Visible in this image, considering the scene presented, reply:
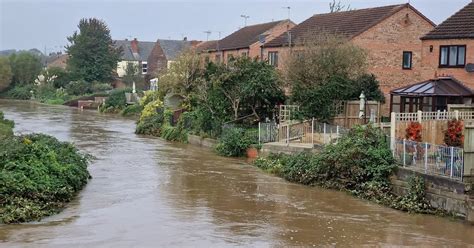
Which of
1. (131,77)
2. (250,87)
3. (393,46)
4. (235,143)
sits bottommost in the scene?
(235,143)

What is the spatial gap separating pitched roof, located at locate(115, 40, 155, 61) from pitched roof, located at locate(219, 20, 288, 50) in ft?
174

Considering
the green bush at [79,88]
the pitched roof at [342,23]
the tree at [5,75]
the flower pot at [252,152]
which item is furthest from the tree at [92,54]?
the flower pot at [252,152]

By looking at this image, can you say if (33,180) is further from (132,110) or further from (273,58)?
(132,110)

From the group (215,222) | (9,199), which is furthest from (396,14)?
(9,199)

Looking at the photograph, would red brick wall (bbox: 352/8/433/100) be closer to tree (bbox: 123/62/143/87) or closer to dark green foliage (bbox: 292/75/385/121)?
dark green foliage (bbox: 292/75/385/121)

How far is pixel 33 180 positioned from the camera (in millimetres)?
19609

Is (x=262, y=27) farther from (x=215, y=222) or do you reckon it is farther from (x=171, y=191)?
(x=215, y=222)

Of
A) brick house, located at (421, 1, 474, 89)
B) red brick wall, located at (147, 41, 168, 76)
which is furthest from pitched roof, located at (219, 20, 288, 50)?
red brick wall, located at (147, 41, 168, 76)

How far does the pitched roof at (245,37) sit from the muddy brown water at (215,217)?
101 feet

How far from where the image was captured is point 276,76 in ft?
118

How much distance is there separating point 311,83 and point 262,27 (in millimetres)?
28561

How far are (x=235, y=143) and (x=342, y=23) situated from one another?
16005 mm

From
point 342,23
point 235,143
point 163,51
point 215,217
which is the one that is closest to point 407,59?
point 342,23

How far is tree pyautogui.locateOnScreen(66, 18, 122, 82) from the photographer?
94.1 meters
